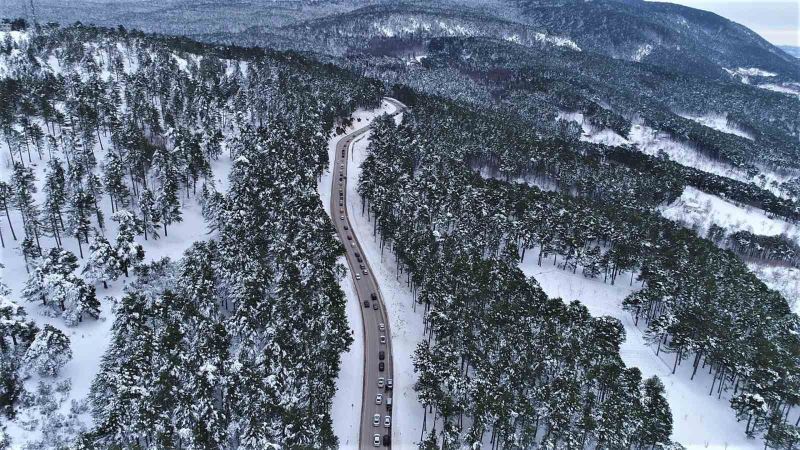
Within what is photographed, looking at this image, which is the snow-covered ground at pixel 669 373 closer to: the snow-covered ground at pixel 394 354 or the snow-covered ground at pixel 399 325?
the snow-covered ground at pixel 399 325

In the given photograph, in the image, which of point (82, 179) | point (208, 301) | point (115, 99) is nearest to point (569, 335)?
point (208, 301)

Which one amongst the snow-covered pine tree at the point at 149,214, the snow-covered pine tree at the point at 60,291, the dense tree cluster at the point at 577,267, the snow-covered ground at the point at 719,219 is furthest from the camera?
the snow-covered ground at the point at 719,219

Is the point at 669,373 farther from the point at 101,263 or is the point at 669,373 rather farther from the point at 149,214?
the point at 149,214

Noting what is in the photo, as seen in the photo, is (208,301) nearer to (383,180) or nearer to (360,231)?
(360,231)

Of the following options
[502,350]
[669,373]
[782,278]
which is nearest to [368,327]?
[502,350]

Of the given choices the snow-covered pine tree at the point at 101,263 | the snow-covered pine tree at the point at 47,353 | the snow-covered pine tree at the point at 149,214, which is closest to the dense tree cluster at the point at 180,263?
the snow-covered pine tree at the point at 47,353
